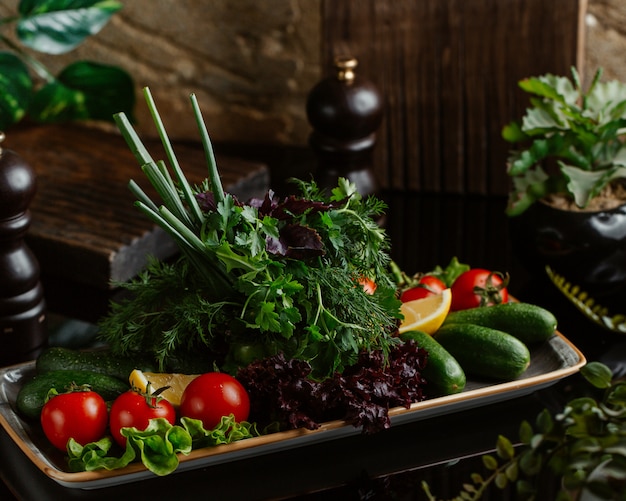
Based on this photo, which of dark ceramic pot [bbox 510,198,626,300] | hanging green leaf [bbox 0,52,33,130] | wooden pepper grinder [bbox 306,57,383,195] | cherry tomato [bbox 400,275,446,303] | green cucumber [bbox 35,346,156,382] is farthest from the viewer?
hanging green leaf [bbox 0,52,33,130]

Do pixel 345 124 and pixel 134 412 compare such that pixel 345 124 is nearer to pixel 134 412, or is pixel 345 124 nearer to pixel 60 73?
pixel 60 73

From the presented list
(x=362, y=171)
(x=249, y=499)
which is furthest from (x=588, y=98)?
(x=249, y=499)

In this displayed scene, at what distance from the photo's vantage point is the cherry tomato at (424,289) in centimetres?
154

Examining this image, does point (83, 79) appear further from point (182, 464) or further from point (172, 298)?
point (182, 464)

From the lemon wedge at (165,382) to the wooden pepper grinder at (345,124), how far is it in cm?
72

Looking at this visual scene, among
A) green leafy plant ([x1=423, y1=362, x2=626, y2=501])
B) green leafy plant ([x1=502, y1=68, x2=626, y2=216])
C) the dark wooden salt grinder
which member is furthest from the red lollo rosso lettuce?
green leafy plant ([x1=502, y1=68, x2=626, y2=216])

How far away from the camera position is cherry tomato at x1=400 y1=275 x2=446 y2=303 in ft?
5.04

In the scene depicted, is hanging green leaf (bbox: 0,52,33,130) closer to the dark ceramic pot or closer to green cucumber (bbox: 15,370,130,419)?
green cucumber (bbox: 15,370,130,419)

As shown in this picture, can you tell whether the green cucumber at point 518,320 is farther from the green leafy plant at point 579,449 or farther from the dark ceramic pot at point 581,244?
the green leafy plant at point 579,449

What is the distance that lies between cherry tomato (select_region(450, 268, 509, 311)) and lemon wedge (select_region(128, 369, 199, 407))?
45cm

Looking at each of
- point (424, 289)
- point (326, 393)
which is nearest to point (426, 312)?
point (424, 289)

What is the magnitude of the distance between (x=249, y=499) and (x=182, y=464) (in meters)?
0.09

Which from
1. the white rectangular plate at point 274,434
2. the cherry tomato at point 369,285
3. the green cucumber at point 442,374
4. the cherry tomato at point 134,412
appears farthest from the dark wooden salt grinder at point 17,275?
the green cucumber at point 442,374

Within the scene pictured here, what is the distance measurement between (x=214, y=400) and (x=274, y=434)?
83mm
